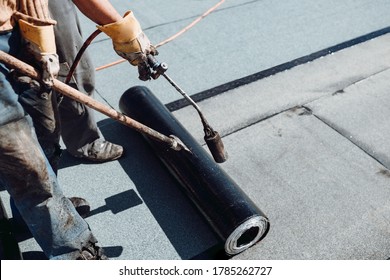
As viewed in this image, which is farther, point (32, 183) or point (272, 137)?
point (272, 137)

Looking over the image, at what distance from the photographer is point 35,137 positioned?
225 cm

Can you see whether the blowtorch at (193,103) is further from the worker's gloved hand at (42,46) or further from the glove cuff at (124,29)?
the worker's gloved hand at (42,46)

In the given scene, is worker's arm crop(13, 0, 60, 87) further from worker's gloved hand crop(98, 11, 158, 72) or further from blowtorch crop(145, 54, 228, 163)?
blowtorch crop(145, 54, 228, 163)

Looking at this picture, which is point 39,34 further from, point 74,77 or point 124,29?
point 74,77

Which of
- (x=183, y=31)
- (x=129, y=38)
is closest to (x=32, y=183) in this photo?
(x=129, y=38)

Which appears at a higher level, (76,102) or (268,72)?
(76,102)

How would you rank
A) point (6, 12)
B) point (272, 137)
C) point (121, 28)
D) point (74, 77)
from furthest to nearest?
point (272, 137) → point (74, 77) → point (121, 28) → point (6, 12)

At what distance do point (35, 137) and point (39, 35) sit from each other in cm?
53

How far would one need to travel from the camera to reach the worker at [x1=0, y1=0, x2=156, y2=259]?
210 centimetres

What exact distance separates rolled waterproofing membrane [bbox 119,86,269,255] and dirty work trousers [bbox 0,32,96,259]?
726 millimetres

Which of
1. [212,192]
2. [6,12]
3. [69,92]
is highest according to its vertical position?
[6,12]
